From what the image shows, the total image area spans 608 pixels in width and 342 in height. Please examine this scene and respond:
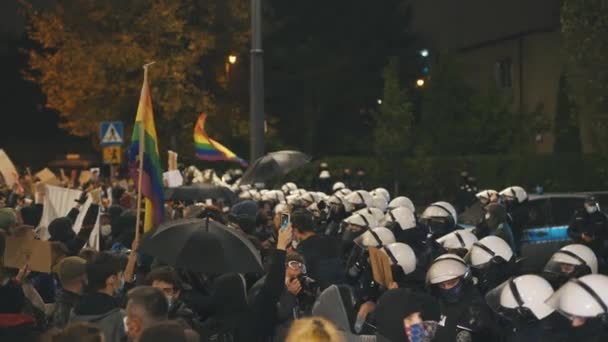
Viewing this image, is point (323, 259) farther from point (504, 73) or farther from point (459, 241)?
point (504, 73)

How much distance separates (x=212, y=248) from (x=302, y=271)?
2.58ft

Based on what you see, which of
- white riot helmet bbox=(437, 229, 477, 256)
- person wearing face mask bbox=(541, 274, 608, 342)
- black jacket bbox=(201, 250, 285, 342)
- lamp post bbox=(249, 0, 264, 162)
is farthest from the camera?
lamp post bbox=(249, 0, 264, 162)

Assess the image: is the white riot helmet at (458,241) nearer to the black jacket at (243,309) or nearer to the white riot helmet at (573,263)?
the white riot helmet at (573,263)

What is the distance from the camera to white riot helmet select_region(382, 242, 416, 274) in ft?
28.7

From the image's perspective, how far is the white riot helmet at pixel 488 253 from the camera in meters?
9.67

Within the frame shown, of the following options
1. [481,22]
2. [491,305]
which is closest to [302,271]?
[491,305]

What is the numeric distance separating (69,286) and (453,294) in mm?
2557

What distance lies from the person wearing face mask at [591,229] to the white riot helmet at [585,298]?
6.35 m

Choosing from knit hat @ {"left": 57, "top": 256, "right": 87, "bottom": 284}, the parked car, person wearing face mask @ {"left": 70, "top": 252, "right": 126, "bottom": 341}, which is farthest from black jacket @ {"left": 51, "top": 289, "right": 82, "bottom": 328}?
the parked car

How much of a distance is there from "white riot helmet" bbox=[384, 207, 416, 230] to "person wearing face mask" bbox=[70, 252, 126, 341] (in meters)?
5.43

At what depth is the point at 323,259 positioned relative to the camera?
9.95 meters

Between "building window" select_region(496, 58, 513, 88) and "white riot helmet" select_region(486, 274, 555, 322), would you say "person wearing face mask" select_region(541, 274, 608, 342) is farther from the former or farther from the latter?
"building window" select_region(496, 58, 513, 88)

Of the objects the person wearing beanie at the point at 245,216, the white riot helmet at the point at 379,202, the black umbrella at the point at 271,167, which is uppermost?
the black umbrella at the point at 271,167

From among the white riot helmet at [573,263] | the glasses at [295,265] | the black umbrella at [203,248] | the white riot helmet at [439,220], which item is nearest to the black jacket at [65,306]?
the black umbrella at [203,248]
